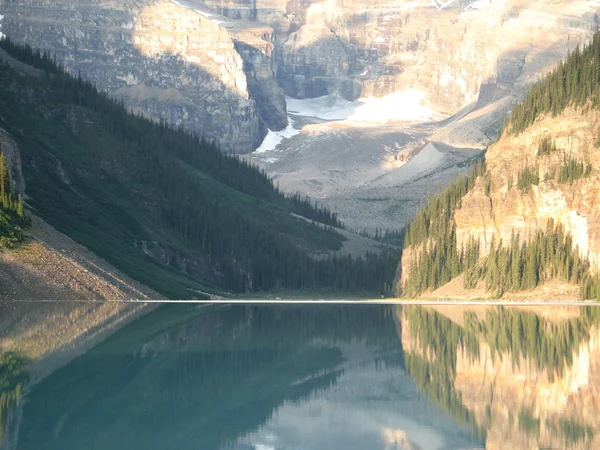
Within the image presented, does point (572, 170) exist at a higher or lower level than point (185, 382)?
lower

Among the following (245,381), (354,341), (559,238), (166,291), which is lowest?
(166,291)

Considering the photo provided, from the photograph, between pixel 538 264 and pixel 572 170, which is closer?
pixel 538 264

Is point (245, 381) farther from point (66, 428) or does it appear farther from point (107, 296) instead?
point (107, 296)

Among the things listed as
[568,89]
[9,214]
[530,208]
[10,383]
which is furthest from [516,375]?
[568,89]

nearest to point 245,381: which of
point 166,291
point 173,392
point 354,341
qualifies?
point 173,392

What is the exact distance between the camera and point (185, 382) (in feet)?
211

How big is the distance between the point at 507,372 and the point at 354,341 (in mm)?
22059

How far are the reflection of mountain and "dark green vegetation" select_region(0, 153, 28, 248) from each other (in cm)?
4606

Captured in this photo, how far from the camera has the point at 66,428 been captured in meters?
51.2

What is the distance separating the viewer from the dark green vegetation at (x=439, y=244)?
173 meters

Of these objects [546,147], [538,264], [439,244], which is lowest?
[439,244]

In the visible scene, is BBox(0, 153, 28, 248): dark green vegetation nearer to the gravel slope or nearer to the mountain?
the gravel slope

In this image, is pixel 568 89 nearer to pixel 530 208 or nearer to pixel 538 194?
pixel 538 194

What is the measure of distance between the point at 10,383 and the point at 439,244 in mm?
123588
